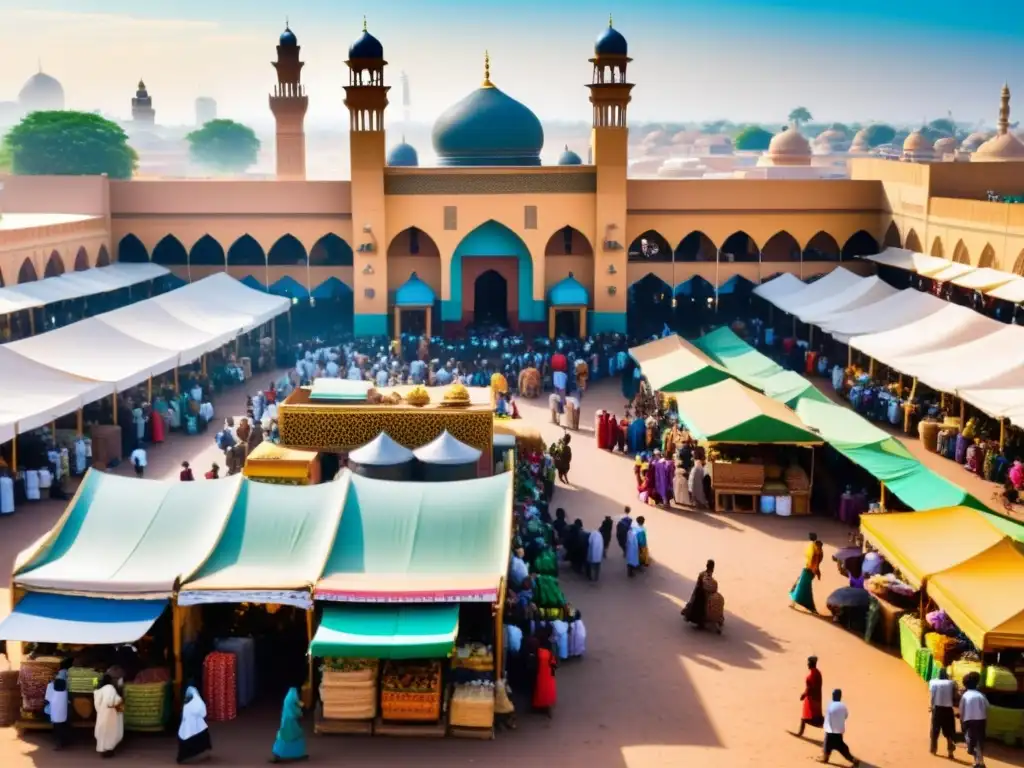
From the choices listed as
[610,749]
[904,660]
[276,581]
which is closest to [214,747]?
[276,581]

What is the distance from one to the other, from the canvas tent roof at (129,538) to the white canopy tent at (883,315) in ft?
48.6

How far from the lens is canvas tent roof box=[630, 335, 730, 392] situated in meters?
20.6

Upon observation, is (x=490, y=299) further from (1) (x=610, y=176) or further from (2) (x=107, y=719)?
(2) (x=107, y=719)

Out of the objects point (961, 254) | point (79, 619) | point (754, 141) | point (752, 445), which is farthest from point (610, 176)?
point (754, 141)

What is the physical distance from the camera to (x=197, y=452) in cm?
1994

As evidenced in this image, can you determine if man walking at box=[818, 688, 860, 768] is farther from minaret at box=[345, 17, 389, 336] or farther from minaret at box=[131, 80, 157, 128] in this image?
minaret at box=[131, 80, 157, 128]

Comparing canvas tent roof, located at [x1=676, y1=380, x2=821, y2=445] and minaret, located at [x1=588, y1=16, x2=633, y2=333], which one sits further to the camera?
minaret, located at [x1=588, y1=16, x2=633, y2=333]

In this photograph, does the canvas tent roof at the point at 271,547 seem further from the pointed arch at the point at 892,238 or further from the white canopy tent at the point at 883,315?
the pointed arch at the point at 892,238

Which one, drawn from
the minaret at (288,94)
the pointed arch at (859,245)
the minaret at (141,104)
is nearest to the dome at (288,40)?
the minaret at (288,94)

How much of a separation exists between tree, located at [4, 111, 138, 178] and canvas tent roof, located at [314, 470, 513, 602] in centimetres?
4432

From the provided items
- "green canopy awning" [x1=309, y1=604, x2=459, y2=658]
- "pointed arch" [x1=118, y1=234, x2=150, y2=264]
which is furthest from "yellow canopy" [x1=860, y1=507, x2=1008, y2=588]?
"pointed arch" [x1=118, y1=234, x2=150, y2=264]

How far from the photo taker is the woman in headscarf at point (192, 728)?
993 centimetres

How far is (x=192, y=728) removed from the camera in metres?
9.96

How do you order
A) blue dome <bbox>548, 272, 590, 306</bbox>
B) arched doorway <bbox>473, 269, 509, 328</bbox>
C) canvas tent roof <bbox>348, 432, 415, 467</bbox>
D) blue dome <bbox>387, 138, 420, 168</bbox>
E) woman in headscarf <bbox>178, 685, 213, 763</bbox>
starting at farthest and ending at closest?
blue dome <bbox>387, 138, 420, 168</bbox> → arched doorway <bbox>473, 269, 509, 328</bbox> → blue dome <bbox>548, 272, 590, 306</bbox> → canvas tent roof <bbox>348, 432, 415, 467</bbox> → woman in headscarf <bbox>178, 685, 213, 763</bbox>
